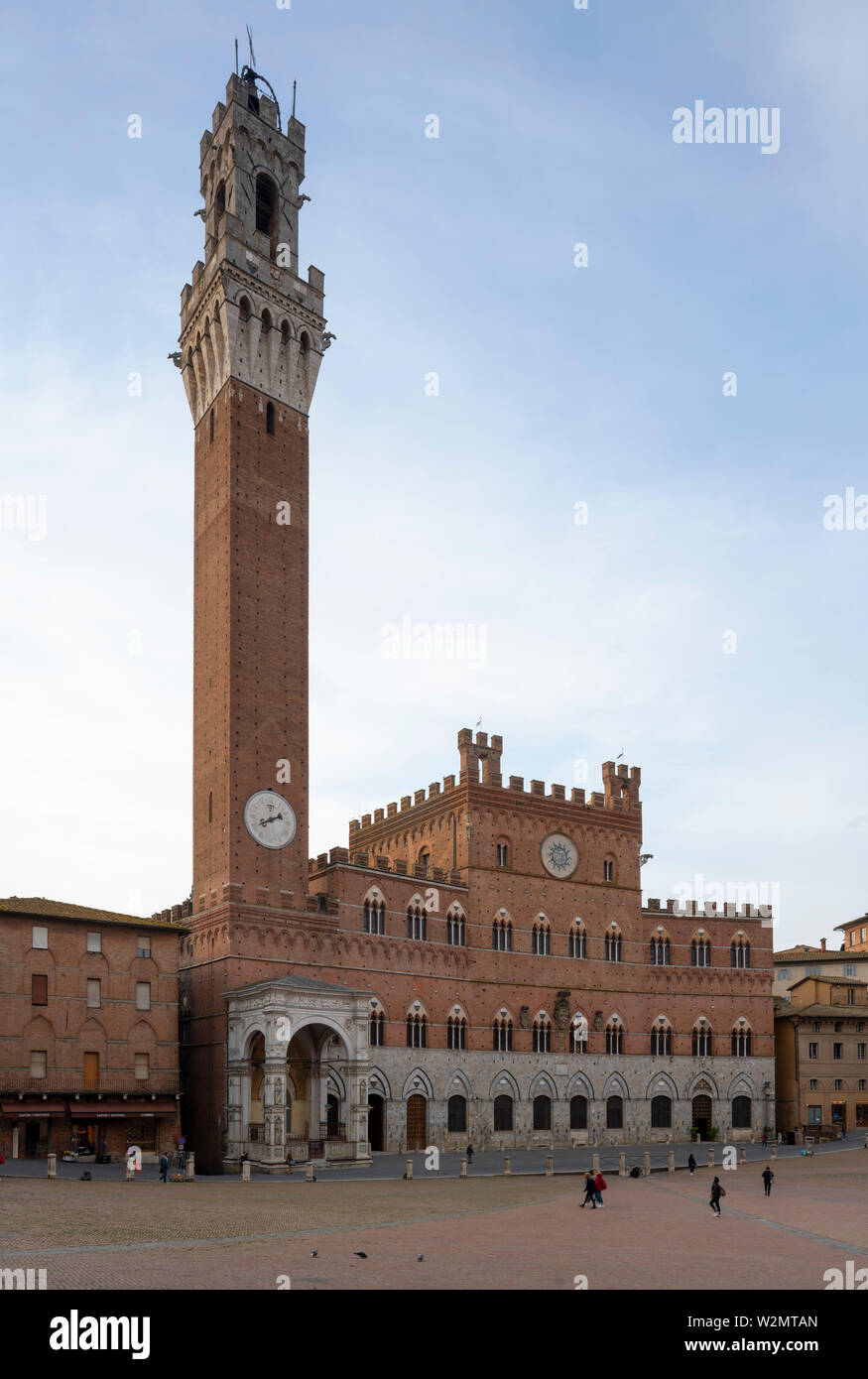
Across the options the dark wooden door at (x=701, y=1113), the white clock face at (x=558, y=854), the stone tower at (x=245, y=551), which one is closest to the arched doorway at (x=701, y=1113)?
the dark wooden door at (x=701, y=1113)

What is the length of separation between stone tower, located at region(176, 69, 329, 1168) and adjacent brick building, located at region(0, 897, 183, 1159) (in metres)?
2.24

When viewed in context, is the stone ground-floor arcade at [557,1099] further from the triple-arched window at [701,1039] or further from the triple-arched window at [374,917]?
the triple-arched window at [374,917]

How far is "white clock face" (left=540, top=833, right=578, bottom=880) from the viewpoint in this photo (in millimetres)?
69438

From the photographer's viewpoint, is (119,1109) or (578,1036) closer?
(119,1109)

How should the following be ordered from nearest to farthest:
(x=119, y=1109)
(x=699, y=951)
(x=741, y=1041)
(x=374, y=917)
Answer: (x=119, y=1109) → (x=374, y=917) → (x=741, y=1041) → (x=699, y=951)

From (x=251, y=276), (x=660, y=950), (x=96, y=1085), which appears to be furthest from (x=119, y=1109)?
(x=251, y=276)

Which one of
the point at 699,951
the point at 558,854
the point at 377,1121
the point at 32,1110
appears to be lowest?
the point at 377,1121

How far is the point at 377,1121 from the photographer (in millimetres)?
57781

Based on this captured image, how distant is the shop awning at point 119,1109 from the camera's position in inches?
1943

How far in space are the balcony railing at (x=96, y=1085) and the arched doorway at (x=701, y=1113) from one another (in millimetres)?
32497

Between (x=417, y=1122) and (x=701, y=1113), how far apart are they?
807 inches

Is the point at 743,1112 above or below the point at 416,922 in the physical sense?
below

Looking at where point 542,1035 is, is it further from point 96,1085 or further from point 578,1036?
point 96,1085
